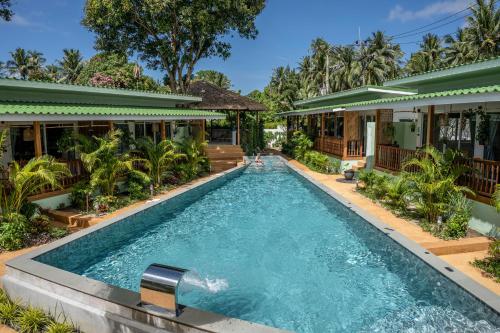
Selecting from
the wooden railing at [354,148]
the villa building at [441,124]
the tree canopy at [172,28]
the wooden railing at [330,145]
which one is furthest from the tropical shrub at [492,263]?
the tree canopy at [172,28]

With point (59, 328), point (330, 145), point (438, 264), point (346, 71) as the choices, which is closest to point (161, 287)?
point (59, 328)

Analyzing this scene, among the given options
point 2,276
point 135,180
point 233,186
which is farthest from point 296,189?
point 2,276

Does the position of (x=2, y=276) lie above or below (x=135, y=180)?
below

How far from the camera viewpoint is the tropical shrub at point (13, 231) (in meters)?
8.02

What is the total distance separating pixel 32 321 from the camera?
17.9 ft

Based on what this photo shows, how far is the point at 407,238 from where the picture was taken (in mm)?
8352

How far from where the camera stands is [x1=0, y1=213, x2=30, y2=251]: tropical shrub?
8023 mm

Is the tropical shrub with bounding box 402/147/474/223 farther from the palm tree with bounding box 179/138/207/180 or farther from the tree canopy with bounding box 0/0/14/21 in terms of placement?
the tree canopy with bounding box 0/0/14/21

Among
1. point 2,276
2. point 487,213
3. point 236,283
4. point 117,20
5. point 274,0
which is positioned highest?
point 274,0

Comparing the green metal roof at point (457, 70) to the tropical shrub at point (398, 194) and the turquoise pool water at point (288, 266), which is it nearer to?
the tropical shrub at point (398, 194)

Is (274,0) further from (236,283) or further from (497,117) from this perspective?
(236,283)

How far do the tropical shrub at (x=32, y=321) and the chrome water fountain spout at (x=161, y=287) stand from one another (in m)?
1.88

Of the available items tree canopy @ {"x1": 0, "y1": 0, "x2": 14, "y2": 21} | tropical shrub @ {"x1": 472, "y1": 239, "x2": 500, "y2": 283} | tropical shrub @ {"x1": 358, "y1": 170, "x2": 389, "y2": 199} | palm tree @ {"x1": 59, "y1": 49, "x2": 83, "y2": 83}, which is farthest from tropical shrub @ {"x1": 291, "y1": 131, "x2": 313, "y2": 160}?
palm tree @ {"x1": 59, "y1": 49, "x2": 83, "y2": 83}

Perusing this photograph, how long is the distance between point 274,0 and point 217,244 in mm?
22408
